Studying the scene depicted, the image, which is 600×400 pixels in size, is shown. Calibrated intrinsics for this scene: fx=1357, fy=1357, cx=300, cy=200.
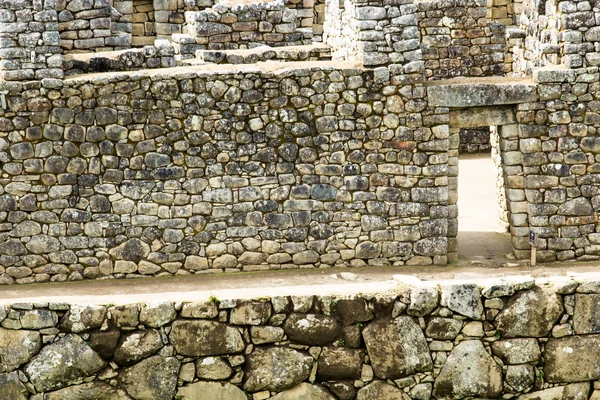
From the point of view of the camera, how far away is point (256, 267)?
16.2 meters

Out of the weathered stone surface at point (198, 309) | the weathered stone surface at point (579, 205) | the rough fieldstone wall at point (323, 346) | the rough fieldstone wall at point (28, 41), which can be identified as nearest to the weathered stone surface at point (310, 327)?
the rough fieldstone wall at point (323, 346)

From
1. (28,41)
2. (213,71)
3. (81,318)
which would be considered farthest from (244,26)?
(81,318)

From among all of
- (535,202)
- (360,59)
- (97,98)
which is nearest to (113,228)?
(97,98)

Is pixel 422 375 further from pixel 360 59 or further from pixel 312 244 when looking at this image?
pixel 360 59

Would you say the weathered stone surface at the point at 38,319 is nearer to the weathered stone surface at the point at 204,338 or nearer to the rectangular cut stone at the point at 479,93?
the weathered stone surface at the point at 204,338

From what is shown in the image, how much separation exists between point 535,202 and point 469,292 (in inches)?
101

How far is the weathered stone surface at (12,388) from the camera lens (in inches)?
563

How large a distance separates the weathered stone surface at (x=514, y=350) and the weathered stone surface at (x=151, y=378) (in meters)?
3.44

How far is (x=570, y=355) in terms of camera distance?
14.6 m

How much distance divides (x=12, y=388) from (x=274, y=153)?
4146 mm

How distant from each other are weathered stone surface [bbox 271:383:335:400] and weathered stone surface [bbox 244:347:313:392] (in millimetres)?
106

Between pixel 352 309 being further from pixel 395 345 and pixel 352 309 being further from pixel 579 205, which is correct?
pixel 579 205

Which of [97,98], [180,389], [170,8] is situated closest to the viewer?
[180,389]

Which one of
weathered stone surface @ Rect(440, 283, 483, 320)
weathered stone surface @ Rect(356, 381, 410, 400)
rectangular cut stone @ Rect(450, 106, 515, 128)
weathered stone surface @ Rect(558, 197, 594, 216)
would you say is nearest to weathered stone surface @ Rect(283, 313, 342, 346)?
weathered stone surface @ Rect(356, 381, 410, 400)
